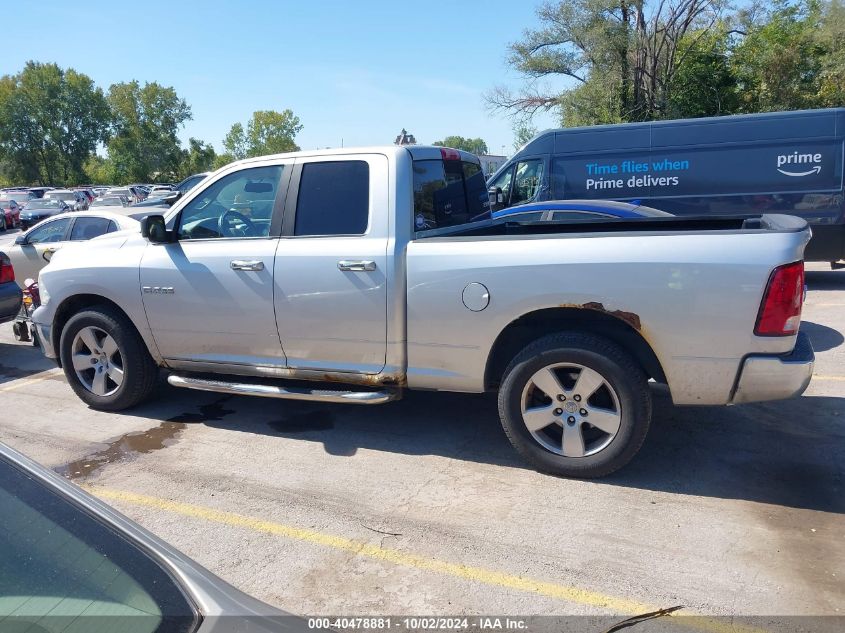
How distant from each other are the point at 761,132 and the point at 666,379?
7.75 m

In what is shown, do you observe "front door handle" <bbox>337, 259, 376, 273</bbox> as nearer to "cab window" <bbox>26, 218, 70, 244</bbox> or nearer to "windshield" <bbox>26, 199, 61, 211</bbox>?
"cab window" <bbox>26, 218, 70, 244</bbox>

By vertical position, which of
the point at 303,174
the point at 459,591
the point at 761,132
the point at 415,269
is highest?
A: the point at 761,132

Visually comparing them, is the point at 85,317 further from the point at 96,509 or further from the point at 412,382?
the point at 96,509

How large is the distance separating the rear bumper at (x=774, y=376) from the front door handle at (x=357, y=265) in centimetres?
233

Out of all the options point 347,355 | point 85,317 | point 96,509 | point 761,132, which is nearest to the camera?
point 96,509

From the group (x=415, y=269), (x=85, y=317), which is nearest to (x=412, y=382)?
(x=415, y=269)

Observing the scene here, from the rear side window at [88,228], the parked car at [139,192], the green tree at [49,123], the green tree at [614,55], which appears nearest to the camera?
the rear side window at [88,228]

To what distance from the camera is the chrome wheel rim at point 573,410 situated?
13.6 feet

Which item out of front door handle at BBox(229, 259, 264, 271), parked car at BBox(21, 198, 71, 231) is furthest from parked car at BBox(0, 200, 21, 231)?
front door handle at BBox(229, 259, 264, 271)

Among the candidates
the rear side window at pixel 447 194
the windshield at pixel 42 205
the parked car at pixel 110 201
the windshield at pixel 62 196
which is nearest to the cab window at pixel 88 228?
the rear side window at pixel 447 194

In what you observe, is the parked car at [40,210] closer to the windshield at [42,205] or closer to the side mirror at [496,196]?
the windshield at [42,205]

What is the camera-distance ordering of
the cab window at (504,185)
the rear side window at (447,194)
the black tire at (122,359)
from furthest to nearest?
the cab window at (504,185) < the black tire at (122,359) < the rear side window at (447,194)

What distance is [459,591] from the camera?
10.3ft

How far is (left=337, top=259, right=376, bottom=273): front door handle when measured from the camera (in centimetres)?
450
